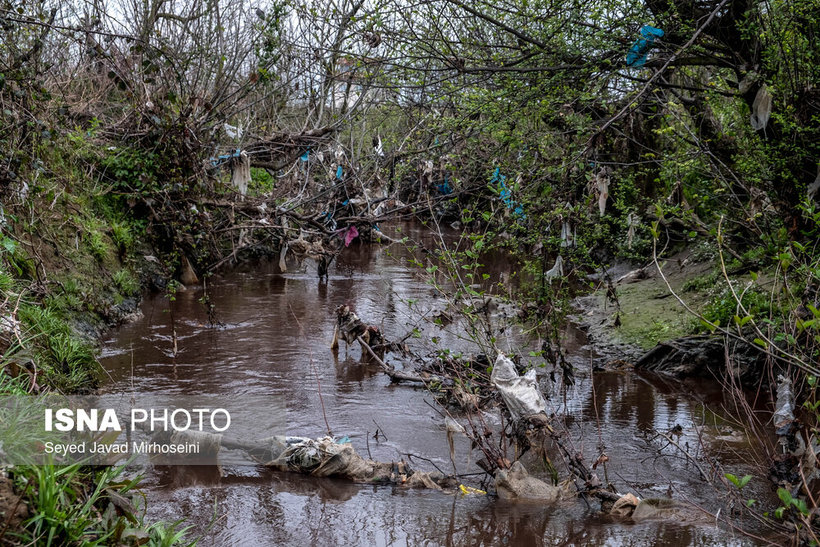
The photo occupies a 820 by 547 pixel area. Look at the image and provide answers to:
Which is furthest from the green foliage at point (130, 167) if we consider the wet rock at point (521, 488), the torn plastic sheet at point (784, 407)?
the torn plastic sheet at point (784, 407)

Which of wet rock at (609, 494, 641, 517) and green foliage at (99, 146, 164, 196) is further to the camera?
green foliage at (99, 146, 164, 196)

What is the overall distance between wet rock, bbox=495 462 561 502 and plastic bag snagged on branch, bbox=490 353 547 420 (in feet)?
1.27

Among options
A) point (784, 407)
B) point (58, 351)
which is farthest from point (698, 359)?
point (58, 351)

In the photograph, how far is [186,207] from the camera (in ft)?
34.7

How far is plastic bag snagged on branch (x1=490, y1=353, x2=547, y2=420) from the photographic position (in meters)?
4.77

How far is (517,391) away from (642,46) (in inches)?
125

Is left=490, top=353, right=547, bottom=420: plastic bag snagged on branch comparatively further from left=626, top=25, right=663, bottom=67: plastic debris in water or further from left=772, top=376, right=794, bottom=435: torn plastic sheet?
left=626, top=25, right=663, bottom=67: plastic debris in water

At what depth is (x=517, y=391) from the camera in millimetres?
4867

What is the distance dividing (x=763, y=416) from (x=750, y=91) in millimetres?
3002

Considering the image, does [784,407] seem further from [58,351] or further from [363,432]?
[58,351]

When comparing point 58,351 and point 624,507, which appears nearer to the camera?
point 624,507

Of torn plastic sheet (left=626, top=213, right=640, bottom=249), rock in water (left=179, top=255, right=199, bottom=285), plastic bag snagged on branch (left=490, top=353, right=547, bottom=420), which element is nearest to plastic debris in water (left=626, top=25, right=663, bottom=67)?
plastic bag snagged on branch (left=490, top=353, right=547, bottom=420)

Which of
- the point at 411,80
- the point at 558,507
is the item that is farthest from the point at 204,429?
the point at 411,80

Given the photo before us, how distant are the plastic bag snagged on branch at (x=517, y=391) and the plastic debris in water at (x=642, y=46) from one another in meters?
2.84
